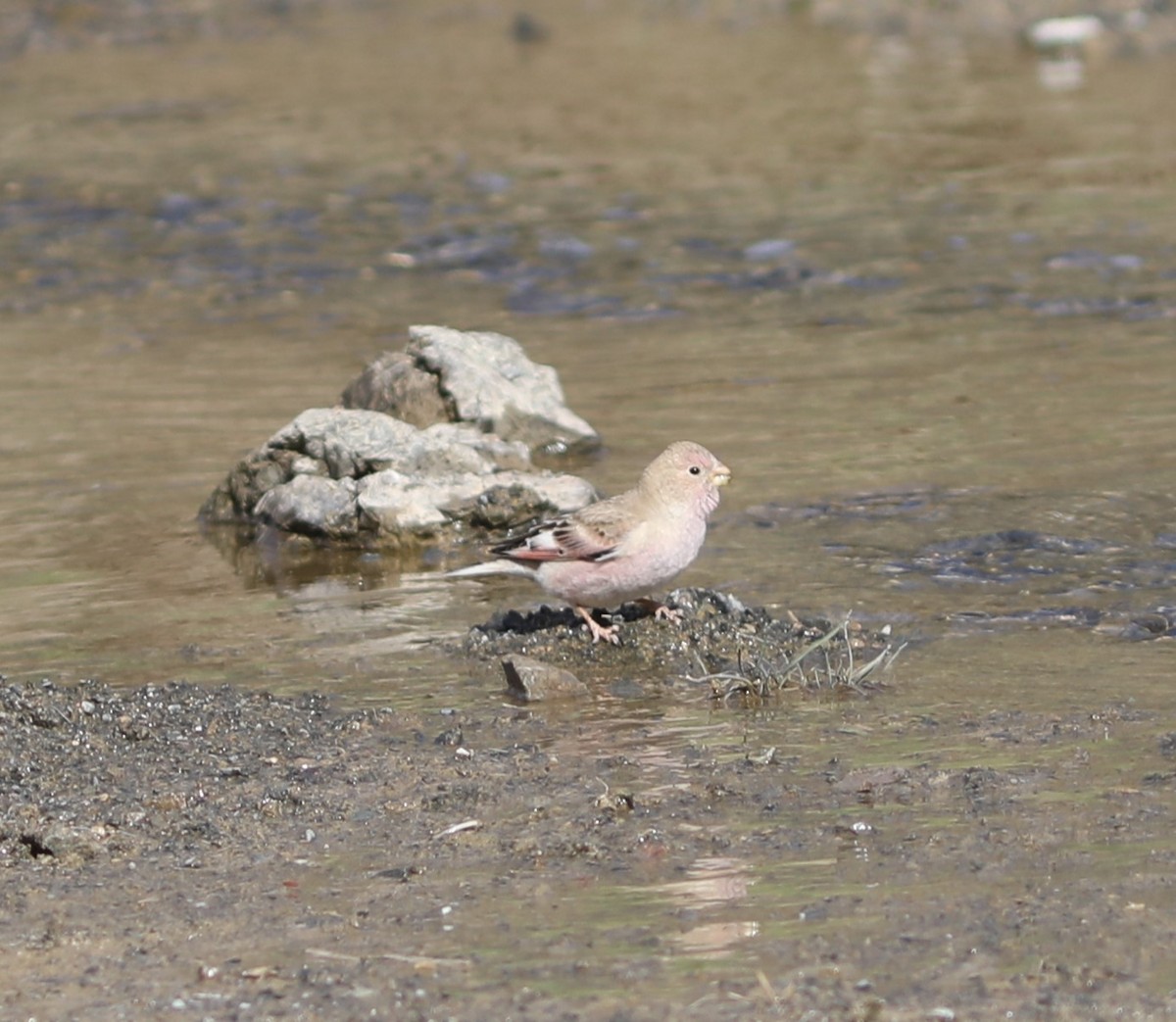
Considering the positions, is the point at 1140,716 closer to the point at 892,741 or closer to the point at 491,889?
the point at 892,741

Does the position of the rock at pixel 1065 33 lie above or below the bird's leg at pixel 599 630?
above

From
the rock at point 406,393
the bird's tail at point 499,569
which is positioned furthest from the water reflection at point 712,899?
the rock at point 406,393

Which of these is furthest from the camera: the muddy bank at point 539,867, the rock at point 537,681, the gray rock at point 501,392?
the gray rock at point 501,392

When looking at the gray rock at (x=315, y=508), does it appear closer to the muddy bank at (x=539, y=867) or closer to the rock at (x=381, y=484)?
the rock at (x=381, y=484)

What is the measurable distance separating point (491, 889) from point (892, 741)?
143 cm

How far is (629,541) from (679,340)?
17.8ft

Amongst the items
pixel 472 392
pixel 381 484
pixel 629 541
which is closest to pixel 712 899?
pixel 629 541

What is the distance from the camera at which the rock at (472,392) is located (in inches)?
384

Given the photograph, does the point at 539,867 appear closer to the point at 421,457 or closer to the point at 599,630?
the point at 599,630

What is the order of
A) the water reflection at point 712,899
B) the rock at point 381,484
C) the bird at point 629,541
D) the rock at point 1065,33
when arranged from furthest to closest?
1. the rock at point 1065,33
2. the rock at point 381,484
3. the bird at point 629,541
4. the water reflection at point 712,899

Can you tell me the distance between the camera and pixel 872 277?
13.3 metres

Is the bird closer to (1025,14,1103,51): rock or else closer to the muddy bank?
the muddy bank

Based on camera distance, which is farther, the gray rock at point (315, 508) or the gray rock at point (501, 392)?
the gray rock at point (501, 392)

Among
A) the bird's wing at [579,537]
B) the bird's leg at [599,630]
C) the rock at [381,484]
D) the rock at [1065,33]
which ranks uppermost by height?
the rock at [1065,33]
